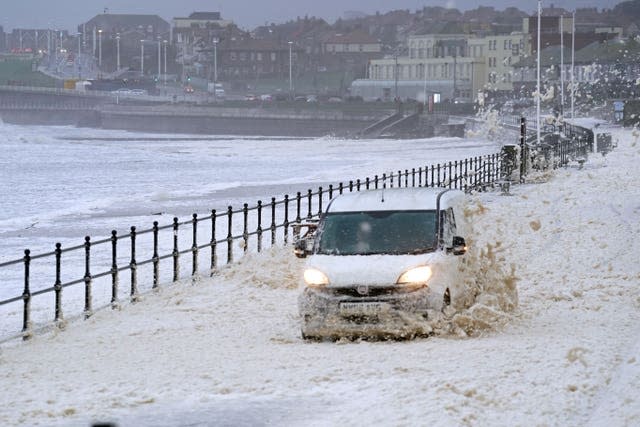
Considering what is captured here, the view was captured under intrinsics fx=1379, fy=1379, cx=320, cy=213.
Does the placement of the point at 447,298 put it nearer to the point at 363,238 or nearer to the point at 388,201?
the point at 363,238

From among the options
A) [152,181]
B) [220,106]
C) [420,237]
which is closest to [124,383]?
[420,237]

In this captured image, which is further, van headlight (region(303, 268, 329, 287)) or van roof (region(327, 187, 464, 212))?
van roof (region(327, 187, 464, 212))

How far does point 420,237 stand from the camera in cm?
1446

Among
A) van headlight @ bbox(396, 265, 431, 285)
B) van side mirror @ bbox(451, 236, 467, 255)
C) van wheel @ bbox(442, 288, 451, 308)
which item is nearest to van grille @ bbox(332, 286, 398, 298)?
van headlight @ bbox(396, 265, 431, 285)

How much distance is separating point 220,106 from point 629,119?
73.8m

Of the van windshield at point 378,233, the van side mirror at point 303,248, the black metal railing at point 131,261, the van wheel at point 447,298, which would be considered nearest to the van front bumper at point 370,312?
the van wheel at point 447,298

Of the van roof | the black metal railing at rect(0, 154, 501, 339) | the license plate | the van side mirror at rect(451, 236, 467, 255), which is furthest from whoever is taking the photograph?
the black metal railing at rect(0, 154, 501, 339)

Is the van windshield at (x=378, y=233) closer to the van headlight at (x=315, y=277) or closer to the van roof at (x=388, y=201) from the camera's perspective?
the van roof at (x=388, y=201)

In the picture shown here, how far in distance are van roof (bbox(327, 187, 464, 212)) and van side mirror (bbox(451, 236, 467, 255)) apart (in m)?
0.51

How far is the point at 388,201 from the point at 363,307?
6.26 feet

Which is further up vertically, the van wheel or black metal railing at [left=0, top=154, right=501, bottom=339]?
the van wheel

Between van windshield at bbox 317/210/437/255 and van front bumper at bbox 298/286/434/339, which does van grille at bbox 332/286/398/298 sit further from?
van windshield at bbox 317/210/437/255

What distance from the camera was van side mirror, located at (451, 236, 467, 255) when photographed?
564 inches

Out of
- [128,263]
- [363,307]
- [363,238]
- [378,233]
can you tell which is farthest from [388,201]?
[128,263]
